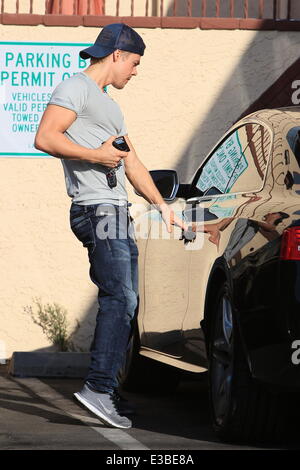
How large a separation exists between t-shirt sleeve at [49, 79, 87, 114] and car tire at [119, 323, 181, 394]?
192 cm

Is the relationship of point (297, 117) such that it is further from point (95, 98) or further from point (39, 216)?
point (39, 216)

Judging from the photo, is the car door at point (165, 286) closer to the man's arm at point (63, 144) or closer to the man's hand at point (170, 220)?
the man's hand at point (170, 220)

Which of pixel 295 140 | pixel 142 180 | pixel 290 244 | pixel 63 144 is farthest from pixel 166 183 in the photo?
pixel 290 244

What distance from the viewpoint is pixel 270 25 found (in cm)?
1044

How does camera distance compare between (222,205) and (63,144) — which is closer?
(63,144)

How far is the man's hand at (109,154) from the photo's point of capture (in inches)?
254

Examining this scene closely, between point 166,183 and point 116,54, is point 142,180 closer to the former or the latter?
point 166,183

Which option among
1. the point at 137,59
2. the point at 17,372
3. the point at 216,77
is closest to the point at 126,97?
the point at 216,77

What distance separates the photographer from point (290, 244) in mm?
5391

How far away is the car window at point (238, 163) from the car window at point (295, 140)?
126 mm

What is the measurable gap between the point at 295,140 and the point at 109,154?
96 cm
